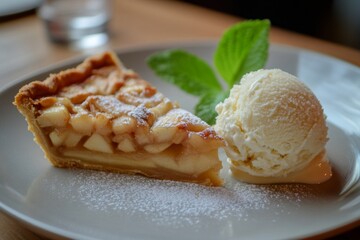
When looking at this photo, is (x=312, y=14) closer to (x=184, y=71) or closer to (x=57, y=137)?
(x=184, y=71)

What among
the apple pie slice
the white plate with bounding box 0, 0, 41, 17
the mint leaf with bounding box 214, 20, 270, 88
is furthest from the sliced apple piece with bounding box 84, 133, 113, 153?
the white plate with bounding box 0, 0, 41, 17

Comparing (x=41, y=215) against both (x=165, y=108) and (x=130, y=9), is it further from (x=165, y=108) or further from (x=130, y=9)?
(x=130, y=9)

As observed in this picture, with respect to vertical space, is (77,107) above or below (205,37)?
above

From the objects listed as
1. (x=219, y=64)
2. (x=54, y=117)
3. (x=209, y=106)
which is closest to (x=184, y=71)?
(x=219, y=64)

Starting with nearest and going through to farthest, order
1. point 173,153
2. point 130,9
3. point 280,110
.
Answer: point 280,110
point 173,153
point 130,9

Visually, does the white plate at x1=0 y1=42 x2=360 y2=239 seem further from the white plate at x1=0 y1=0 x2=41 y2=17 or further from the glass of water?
the white plate at x1=0 y1=0 x2=41 y2=17

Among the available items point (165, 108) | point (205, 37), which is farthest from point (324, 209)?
point (205, 37)
